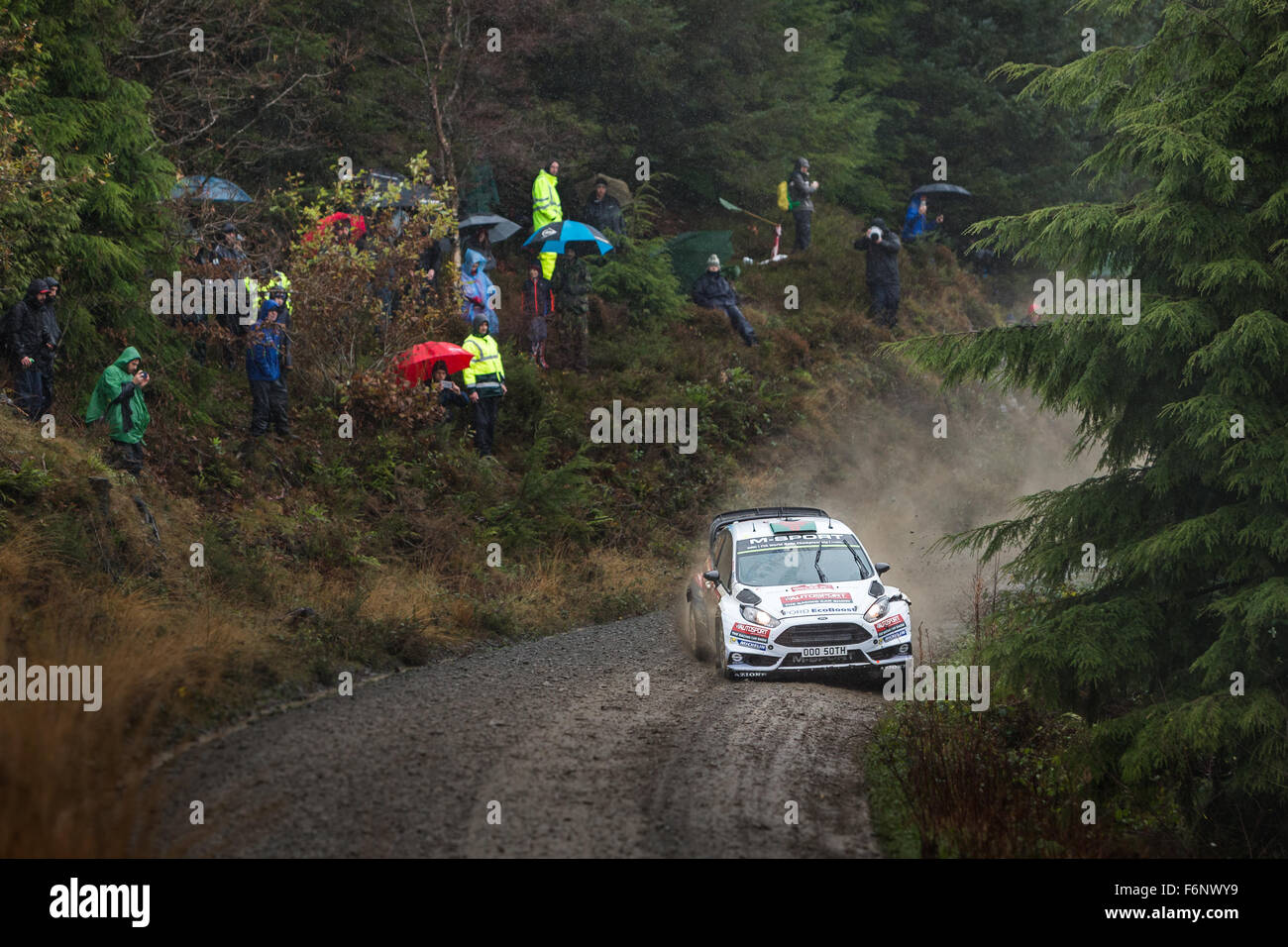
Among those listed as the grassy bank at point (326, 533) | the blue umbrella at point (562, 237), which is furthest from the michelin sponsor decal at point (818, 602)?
the blue umbrella at point (562, 237)

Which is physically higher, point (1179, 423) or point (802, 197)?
point (802, 197)

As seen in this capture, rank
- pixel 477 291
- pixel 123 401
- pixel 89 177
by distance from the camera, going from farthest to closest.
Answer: pixel 477 291 < pixel 89 177 < pixel 123 401

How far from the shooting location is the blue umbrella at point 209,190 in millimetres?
20364

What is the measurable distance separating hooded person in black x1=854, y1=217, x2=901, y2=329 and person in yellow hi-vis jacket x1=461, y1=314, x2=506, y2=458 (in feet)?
45.8

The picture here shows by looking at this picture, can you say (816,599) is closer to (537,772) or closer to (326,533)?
(537,772)

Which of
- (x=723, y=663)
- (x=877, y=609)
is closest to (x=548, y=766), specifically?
(x=723, y=663)

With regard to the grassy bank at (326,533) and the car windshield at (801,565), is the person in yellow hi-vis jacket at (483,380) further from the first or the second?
the car windshield at (801,565)

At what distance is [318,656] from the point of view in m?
12.6

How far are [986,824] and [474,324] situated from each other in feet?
46.9

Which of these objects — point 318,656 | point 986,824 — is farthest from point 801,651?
point 318,656

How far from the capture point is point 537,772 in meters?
9.60

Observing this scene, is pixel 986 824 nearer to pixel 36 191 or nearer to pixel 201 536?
pixel 201 536

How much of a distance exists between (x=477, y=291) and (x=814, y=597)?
11.2 meters

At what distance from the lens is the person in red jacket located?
25125 millimetres
